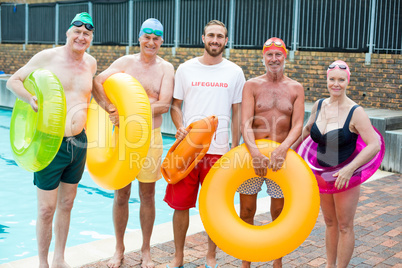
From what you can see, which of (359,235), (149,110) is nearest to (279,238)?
(149,110)

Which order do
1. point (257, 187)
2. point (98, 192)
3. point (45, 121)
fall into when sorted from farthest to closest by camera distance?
point (98, 192) < point (257, 187) < point (45, 121)

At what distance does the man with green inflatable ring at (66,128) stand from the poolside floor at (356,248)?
0.51 m

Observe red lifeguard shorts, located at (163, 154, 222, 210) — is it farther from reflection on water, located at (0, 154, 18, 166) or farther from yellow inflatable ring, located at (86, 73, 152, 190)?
reflection on water, located at (0, 154, 18, 166)

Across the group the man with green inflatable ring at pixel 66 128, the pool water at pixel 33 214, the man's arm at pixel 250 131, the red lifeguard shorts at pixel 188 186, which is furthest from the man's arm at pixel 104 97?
the pool water at pixel 33 214

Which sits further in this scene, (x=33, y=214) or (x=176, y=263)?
(x=33, y=214)

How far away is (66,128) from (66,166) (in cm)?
31

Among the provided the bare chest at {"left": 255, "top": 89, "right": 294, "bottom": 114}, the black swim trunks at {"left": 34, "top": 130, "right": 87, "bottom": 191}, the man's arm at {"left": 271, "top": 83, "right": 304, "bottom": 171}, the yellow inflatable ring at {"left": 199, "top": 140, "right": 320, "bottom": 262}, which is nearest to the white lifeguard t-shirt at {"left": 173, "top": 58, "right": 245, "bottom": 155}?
the bare chest at {"left": 255, "top": 89, "right": 294, "bottom": 114}

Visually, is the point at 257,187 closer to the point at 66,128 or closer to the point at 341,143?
the point at 341,143

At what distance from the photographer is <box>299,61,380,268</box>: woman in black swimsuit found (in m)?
3.37

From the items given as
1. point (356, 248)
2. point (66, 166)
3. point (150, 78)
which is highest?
point (150, 78)

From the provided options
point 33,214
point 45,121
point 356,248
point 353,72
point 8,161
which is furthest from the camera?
point 353,72

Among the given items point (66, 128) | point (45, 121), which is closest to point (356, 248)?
point (66, 128)

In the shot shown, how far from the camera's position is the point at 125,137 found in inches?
138

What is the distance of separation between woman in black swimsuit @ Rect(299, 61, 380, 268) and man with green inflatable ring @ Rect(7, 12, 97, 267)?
1.92 metres
